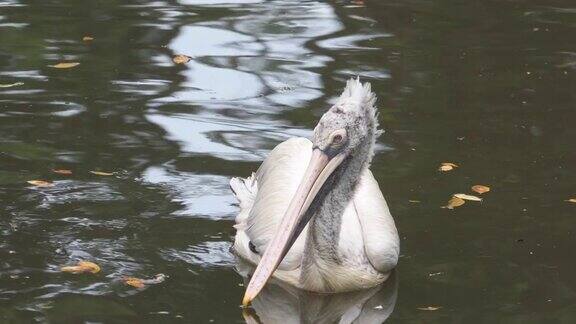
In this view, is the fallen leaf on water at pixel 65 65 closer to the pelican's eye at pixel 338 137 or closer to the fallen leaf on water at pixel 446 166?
the fallen leaf on water at pixel 446 166

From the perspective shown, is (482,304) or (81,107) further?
(81,107)

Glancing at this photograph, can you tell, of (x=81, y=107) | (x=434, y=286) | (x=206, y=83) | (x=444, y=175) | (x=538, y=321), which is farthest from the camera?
(x=206, y=83)

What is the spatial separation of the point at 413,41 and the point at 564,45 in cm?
114

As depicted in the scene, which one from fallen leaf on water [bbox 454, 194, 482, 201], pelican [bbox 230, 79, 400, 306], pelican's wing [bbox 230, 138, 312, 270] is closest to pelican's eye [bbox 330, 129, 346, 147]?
pelican [bbox 230, 79, 400, 306]

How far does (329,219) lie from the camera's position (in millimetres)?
5699

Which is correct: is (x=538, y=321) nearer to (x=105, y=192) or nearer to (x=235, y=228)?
(x=235, y=228)

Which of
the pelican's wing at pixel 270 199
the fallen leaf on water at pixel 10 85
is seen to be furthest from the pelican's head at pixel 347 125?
the fallen leaf on water at pixel 10 85

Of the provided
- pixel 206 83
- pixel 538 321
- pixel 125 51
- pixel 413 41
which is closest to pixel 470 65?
pixel 413 41

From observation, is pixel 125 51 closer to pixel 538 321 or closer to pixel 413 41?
pixel 413 41

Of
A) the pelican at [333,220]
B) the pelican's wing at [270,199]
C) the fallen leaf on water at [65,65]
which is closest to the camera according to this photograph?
the pelican at [333,220]

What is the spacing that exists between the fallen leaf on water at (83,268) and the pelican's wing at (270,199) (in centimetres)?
70

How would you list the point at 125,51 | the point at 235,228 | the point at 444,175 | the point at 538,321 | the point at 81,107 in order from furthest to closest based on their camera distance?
1. the point at 125,51
2. the point at 81,107
3. the point at 444,175
4. the point at 235,228
5. the point at 538,321

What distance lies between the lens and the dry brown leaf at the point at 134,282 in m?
5.73

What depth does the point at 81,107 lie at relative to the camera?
827cm
